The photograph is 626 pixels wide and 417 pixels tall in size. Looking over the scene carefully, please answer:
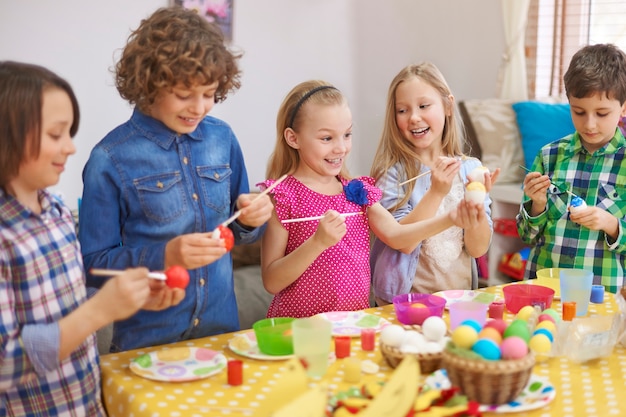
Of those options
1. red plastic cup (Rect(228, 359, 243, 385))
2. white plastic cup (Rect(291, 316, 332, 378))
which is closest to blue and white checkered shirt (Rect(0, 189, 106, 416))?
red plastic cup (Rect(228, 359, 243, 385))

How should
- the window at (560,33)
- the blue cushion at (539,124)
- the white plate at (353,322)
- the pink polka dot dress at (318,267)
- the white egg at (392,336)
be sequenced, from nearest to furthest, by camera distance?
the white egg at (392,336) < the white plate at (353,322) < the pink polka dot dress at (318,267) < the blue cushion at (539,124) < the window at (560,33)

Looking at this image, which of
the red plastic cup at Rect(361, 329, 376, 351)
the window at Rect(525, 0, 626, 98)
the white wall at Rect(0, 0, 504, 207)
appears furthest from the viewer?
the window at Rect(525, 0, 626, 98)

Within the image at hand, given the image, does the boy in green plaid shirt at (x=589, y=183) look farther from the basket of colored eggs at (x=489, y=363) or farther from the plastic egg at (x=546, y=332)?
the basket of colored eggs at (x=489, y=363)

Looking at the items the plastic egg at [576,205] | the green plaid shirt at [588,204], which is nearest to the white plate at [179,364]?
the plastic egg at [576,205]

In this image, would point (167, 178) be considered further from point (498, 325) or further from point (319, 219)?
point (498, 325)

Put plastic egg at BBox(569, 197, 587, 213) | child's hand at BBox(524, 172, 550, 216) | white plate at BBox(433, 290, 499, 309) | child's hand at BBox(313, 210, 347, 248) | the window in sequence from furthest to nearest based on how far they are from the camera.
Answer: the window, child's hand at BBox(524, 172, 550, 216), plastic egg at BBox(569, 197, 587, 213), white plate at BBox(433, 290, 499, 309), child's hand at BBox(313, 210, 347, 248)

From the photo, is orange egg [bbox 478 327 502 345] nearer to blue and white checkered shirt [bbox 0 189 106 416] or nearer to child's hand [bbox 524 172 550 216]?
blue and white checkered shirt [bbox 0 189 106 416]

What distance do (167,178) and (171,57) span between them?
0.30 metres

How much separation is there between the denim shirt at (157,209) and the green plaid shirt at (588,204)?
107 cm

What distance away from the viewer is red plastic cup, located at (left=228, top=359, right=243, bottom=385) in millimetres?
1464

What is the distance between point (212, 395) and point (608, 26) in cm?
377

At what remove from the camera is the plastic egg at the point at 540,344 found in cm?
157

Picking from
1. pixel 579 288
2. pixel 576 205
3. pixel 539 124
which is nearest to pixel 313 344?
pixel 579 288

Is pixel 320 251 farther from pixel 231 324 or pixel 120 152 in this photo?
pixel 120 152
